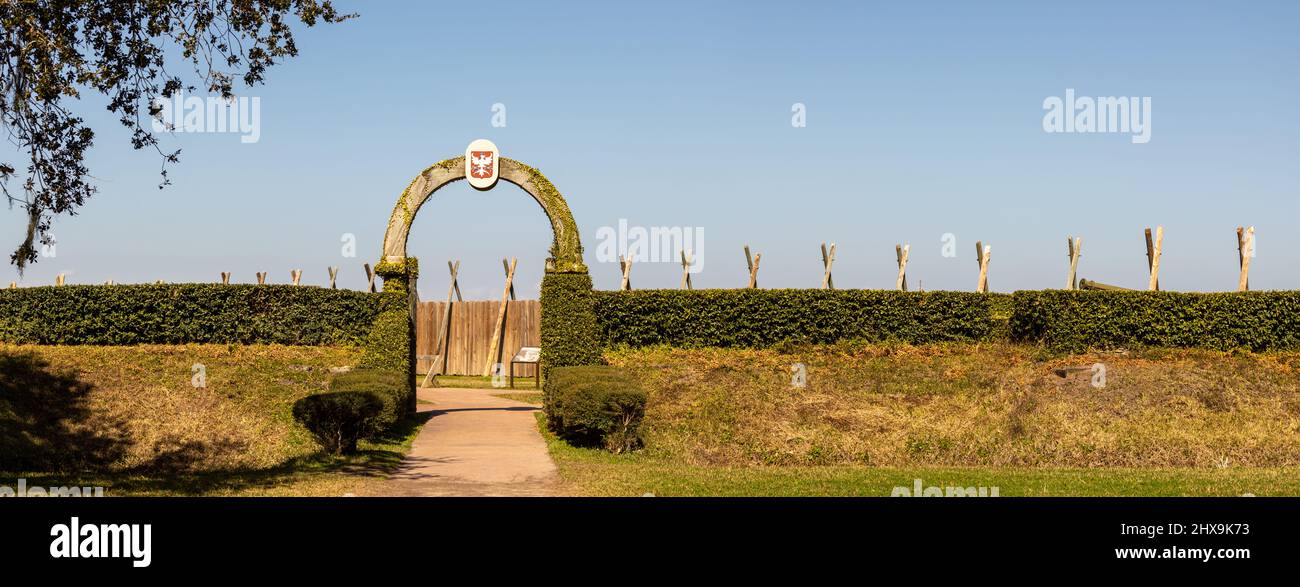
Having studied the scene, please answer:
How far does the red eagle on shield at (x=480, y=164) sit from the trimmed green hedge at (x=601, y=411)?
5474 mm

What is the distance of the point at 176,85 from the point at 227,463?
559cm

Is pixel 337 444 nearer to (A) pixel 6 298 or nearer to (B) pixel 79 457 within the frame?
(B) pixel 79 457

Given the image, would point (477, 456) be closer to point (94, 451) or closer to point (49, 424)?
point (94, 451)

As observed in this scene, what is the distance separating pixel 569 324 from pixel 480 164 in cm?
362

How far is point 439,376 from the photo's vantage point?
105 feet

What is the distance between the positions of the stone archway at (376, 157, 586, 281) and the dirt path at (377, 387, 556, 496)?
3.15 meters

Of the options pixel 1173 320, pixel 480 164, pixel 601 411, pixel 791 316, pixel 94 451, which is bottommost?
pixel 94 451

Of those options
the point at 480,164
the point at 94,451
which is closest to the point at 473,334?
the point at 480,164

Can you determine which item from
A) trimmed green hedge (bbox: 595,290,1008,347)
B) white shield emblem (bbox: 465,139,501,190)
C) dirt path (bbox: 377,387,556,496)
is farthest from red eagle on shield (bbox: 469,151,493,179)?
trimmed green hedge (bbox: 595,290,1008,347)

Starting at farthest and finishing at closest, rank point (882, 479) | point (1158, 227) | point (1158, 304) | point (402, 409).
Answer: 1. point (1158, 227)
2. point (1158, 304)
3. point (402, 409)
4. point (882, 479)

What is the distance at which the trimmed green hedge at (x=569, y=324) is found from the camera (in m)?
19.8

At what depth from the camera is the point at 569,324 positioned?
A: 19.8 metres

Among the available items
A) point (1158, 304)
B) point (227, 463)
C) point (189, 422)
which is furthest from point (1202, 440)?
point (189, 422)

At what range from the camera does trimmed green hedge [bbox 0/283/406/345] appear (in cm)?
2431
